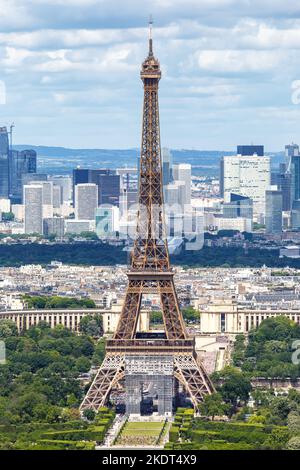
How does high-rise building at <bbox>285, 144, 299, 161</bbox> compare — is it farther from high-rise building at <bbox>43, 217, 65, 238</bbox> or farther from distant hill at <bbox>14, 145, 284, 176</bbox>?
high-rise building at <bbox>43, 217, 65, 238</bbox>

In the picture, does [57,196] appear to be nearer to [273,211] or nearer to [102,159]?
[102,159]

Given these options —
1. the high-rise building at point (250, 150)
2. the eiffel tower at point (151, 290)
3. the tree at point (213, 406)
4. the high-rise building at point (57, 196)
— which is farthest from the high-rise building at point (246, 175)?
the tree at point (213, 406)

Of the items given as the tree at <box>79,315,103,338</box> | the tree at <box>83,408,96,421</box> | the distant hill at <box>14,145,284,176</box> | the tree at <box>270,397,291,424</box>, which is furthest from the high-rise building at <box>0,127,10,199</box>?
the tree at <box>270,397,291,424</box>

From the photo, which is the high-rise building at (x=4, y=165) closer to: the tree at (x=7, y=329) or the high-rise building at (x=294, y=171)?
the high-rise building at (x=294, y=171)
